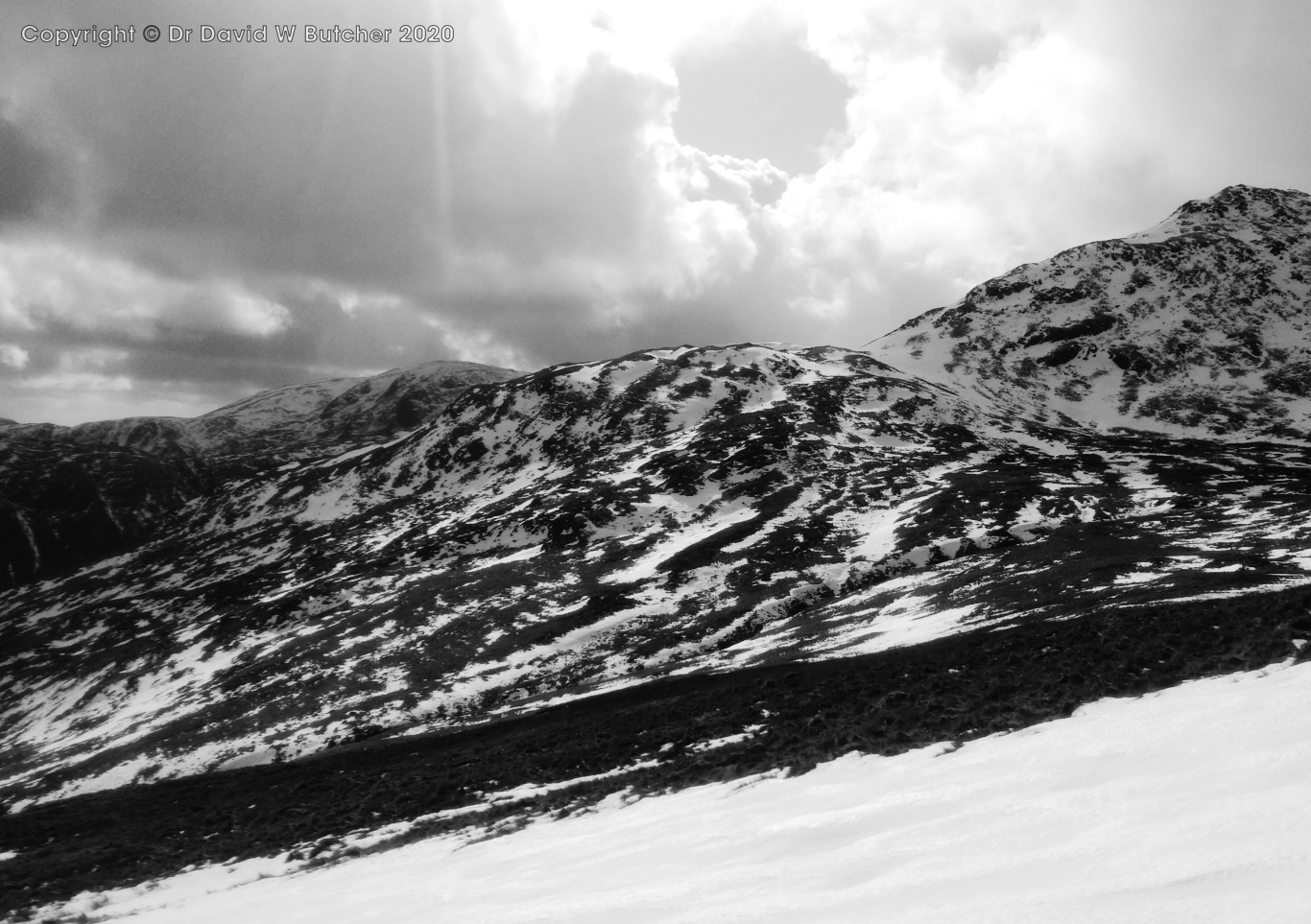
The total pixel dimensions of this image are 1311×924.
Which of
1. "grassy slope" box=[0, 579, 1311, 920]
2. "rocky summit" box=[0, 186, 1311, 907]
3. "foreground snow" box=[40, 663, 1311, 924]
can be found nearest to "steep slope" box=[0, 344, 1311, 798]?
"rocky summit" box=[0, 186, 1311, 907]

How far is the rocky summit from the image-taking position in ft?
65.9

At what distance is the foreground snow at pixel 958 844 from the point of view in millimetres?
5664

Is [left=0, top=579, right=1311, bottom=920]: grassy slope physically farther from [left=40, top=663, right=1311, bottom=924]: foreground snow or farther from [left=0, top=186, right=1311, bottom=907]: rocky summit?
[left=40, top=663, right=1311, bottom=924]: foreground snow

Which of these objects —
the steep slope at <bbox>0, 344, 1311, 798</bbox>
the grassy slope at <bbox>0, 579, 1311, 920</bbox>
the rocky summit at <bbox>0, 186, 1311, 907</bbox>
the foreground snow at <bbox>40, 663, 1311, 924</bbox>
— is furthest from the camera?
→ the steep slope at <bbox>0, 344, 1311, 798</bbox>

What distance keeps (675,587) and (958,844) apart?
216 feet

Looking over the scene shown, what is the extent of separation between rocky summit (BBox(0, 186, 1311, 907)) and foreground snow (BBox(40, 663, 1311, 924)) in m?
2.62

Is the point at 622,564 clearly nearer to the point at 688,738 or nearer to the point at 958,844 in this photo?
the point at 688,738

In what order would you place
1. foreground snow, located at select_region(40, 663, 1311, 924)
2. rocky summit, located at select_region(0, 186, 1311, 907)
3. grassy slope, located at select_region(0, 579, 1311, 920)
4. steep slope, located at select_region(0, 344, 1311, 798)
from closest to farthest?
foreground snow, located at select_region(40, 663, 1311, 924)
grassy slope, located at select_region(0, 579, 1311, 920)
rocky summit, located at select_region(0, 186, 1311, 907)
steep slope, located at select_region(0, 344, 1311, 798)

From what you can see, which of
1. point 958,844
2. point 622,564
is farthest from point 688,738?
point 622,564

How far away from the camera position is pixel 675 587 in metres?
72.8

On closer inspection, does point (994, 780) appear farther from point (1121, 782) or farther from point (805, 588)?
point (805, 588)

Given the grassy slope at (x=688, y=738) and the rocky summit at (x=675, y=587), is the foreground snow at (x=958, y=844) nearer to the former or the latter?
the grassy slope at (x=688, y=738)

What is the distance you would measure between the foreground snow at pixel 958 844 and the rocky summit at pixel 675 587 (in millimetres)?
2617

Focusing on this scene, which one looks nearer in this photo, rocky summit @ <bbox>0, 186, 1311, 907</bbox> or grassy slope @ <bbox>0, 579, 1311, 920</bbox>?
grassy slope @ <bbox>0, 579, 1311, 920</bbox>
